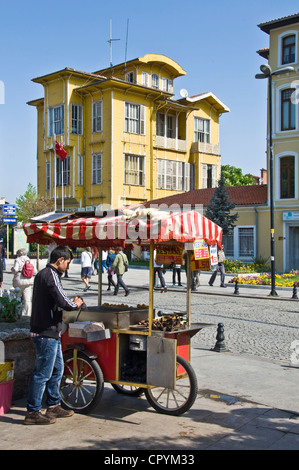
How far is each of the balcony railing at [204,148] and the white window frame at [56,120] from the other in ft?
36.0

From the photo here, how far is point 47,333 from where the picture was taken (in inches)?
235

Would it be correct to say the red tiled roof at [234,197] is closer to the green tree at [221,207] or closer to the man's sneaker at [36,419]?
the green tree at [221,207]

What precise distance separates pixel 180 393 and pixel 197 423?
1.59 feet

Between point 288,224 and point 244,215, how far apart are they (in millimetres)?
3000

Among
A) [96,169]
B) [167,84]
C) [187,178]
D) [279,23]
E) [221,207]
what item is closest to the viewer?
[279,23]

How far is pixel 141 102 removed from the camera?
40.0 metres

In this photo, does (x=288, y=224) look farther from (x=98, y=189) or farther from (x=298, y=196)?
(x=98, y=189)

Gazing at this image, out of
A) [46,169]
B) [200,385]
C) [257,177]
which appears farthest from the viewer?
[257,177]

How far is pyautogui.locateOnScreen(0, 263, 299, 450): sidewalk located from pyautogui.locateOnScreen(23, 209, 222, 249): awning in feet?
6.80

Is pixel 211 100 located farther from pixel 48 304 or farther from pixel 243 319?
pixel 48 304

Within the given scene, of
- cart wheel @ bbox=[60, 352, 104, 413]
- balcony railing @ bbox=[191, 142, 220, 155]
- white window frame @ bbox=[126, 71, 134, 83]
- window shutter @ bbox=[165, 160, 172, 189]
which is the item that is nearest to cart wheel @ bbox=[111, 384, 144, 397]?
cart wheel @ bbox=[60, 352, 104, 413]

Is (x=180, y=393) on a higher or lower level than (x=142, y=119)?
lower

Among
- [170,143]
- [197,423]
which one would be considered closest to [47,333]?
[197,423]

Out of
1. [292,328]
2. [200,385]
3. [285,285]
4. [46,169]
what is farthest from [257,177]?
[200,385]
